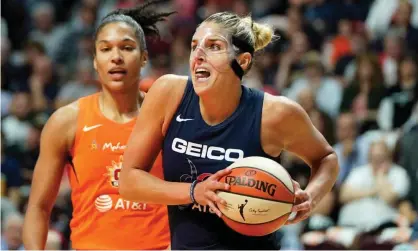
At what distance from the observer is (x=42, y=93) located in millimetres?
10672

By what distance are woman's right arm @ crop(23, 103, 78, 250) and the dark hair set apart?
610 millimetres

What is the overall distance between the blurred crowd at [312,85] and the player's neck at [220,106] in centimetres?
258

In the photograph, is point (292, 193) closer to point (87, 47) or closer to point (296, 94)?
point (296, 94)

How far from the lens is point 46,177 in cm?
456

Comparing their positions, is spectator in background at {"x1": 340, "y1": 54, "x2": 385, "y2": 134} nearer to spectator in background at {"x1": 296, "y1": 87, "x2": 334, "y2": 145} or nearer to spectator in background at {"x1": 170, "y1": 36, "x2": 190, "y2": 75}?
spectator in background at {"x1": 296, "y1": 87, "x2": 334, "y2": 145}

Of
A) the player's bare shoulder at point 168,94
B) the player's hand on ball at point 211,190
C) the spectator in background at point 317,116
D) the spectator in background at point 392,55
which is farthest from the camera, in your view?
the spectator in background at point 392,55

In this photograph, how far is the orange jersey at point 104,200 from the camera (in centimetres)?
449

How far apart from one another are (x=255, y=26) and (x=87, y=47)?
290 inches

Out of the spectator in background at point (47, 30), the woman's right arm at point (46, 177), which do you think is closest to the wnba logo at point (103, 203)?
the woman's right arm at point (46, 177)

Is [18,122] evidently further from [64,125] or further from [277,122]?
[277,122]

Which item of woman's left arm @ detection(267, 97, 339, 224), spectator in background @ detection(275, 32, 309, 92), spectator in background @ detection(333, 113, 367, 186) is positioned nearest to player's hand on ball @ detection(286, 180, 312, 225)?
woman's left arm @ detection(267, 97, 339, 224)

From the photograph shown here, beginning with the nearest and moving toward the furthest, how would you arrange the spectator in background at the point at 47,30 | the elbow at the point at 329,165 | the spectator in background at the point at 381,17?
1. the elbow at the point at 329,165
2. the spectator in background at the point at 381,17
3. the spectator in background at the point at 47,30

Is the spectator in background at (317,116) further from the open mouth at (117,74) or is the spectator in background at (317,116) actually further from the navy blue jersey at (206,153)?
the navy blue jersey at (206,153)

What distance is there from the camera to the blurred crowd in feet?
24.5
